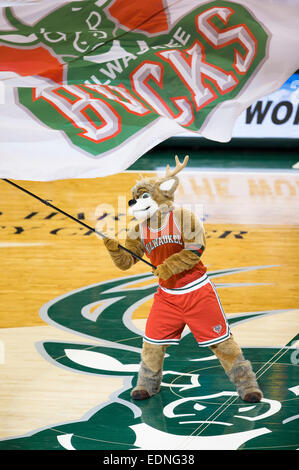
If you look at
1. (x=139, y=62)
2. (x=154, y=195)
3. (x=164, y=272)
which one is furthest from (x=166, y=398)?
(x=139, y=62)

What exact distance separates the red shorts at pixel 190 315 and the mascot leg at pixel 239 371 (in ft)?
0.26

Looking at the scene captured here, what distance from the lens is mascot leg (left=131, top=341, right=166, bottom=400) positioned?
5.14 metres

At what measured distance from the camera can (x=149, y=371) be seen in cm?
518

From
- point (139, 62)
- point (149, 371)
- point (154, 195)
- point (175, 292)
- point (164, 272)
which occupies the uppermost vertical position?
point (139, 62)

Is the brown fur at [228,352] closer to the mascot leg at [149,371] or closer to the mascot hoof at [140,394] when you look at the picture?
the mascot leg at [149,371]

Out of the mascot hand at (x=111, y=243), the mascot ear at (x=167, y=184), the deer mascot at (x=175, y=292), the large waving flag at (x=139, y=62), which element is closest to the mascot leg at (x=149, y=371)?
the deer mascot at (x=175, y=292)

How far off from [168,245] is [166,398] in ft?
3.75

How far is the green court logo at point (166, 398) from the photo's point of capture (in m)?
4.49

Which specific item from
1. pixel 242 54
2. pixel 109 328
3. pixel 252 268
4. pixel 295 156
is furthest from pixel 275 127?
pixel 242 54

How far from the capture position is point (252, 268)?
26.0ft

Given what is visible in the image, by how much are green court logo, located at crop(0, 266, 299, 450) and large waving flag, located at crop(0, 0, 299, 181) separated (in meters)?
1.93

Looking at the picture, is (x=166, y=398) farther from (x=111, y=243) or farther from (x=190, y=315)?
(x=111, y=243)

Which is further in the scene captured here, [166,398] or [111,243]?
[166,398]
